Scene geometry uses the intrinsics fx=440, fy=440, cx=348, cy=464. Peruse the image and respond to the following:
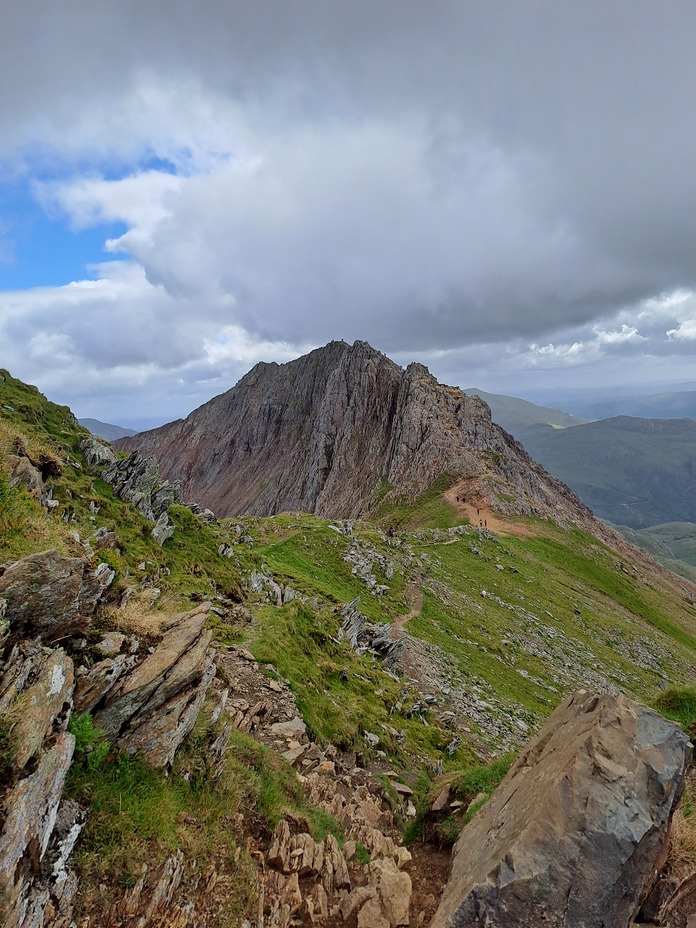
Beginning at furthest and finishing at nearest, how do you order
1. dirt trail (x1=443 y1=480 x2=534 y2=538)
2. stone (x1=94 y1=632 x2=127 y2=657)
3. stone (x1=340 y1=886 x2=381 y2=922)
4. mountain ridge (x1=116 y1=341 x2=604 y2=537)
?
mountain ridge (x1=116 y1=341 x2=604 y2=537) < dirt trail (x1=443 y1=480 x2=534 y2=538) < stone (x1=340 y1=886 x2=381 y2=922) < stone (x1=94 y1=632 x2=127 y2=657)

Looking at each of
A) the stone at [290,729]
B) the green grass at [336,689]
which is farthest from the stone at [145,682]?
the green grass at [336,689]

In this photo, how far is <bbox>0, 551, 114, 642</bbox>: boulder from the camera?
317 inches

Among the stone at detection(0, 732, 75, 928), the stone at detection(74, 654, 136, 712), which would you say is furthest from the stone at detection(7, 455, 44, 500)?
the stone at detection(0, 732, 75, 928)

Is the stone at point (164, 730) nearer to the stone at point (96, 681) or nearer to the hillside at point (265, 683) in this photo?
the hillside at point (265, 683)

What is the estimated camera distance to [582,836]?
7.87 metres

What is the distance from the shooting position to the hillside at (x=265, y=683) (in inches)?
298

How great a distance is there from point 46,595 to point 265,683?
9.39 meters

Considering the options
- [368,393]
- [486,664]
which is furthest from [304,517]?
[368,393]

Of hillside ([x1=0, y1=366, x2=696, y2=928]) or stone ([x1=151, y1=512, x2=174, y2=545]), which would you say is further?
stone ([x1=151, y1=512, x2=174, y2=545])

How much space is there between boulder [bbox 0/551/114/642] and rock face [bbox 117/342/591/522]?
78941 millimetres

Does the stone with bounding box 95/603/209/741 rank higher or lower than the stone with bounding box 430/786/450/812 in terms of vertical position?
higher

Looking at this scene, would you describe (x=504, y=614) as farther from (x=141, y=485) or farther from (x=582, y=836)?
(x=582, y=836)

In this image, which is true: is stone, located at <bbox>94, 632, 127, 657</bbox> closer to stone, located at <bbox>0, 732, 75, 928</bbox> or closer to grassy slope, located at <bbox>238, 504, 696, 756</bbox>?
stone, located at <bbox>0, 732, 75, 928</bbox>

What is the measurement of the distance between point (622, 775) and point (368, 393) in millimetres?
127297
